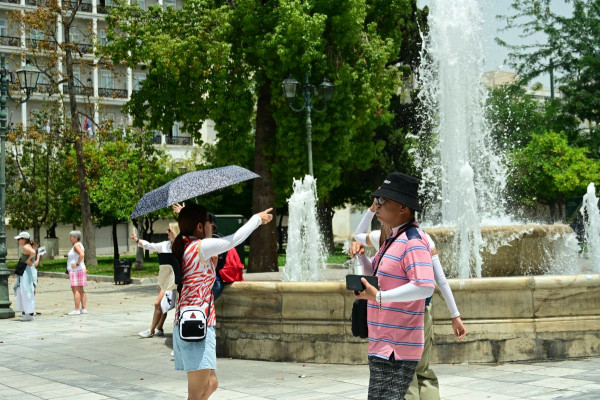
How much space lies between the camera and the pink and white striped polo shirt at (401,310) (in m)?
4.29

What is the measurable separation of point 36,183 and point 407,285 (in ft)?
134

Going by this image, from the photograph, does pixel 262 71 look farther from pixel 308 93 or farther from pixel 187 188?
pixel 187 188

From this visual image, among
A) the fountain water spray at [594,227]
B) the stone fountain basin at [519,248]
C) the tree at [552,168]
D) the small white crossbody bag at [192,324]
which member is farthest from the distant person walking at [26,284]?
the tree at [552,168]

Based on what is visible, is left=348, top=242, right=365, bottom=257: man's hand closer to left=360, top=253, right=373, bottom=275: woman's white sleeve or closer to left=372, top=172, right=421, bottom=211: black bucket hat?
left=360, top=253, right=373, bottom=275: woman's white sleeve

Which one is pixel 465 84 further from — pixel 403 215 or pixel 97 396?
pixel 403 215

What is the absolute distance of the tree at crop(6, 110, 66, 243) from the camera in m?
40.2

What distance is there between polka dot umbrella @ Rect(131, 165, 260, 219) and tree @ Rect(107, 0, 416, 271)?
1595 cm

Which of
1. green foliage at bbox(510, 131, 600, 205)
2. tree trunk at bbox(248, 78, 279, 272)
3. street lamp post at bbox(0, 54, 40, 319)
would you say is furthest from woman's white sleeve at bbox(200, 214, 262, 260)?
green foliage at bbox(510, 131, 600, 205)

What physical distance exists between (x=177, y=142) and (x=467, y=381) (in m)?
56.2

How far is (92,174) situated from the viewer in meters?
38.2

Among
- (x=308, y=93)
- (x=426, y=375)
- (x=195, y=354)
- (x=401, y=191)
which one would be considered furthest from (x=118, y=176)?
(x=401, y=191)

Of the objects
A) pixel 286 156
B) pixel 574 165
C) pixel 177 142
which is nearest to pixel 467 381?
pixel 286 156

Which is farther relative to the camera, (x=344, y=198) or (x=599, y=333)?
(x=344, y=198)

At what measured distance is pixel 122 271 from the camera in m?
25.6
